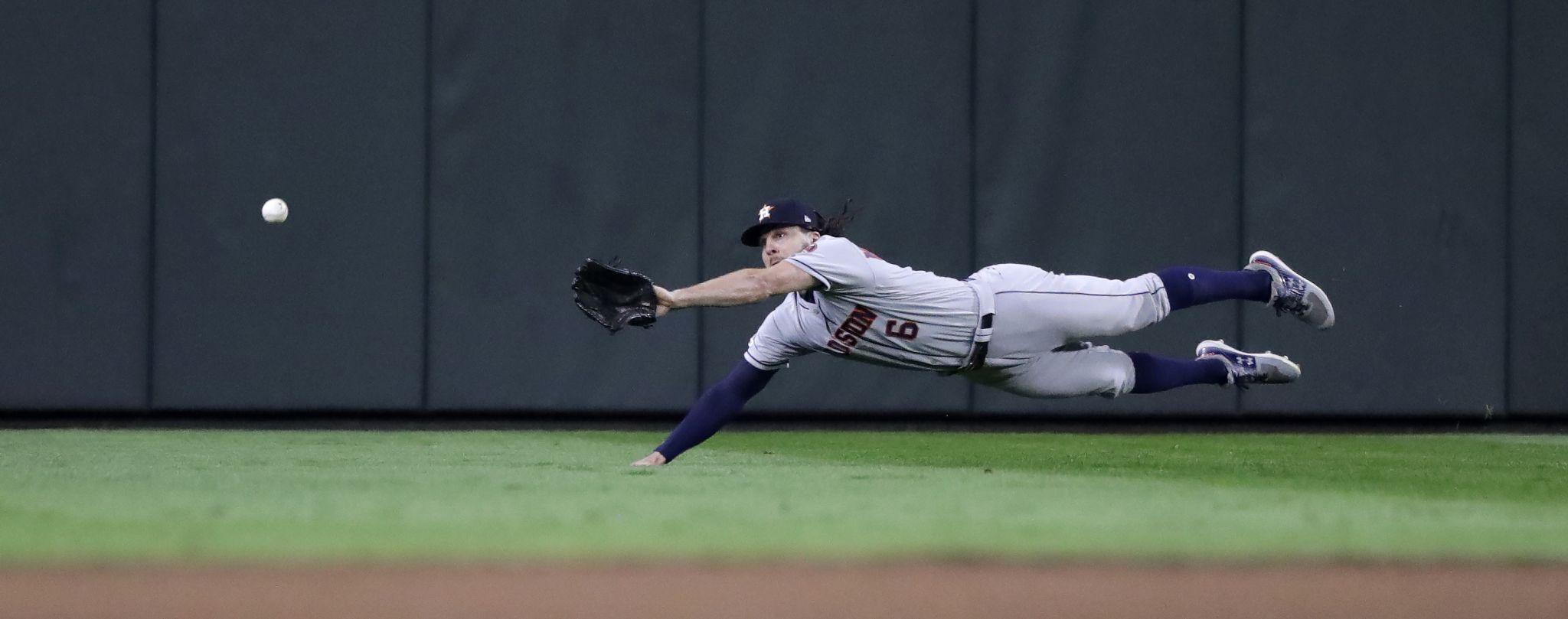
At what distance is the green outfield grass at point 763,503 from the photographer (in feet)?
10.7

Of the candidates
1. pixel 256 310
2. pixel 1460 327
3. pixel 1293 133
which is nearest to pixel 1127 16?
pixel 1293 133

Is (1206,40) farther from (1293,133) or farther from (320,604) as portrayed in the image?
(320,604)

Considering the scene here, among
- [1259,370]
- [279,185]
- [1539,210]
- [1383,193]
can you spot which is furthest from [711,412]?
[1539,210]

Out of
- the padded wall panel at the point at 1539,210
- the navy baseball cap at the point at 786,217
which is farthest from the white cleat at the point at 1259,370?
the padded wall panel at the point at 1539,210

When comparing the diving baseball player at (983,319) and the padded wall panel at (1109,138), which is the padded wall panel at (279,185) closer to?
the padded wall panel at (1109,138)

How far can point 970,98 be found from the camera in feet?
28.8

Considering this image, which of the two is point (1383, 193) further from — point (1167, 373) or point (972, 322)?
point (972, 322)

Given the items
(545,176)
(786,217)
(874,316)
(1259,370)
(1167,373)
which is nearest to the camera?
(874,316)

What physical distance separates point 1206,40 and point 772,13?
2.38 metres

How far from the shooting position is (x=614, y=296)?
4.87 metres

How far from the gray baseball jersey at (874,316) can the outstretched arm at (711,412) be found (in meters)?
0.07

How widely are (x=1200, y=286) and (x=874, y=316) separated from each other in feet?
3.80

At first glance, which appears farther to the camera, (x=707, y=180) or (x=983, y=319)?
(x=707, y=180)

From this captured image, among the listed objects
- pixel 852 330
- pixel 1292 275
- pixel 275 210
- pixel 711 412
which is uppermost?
pixel 275 210
